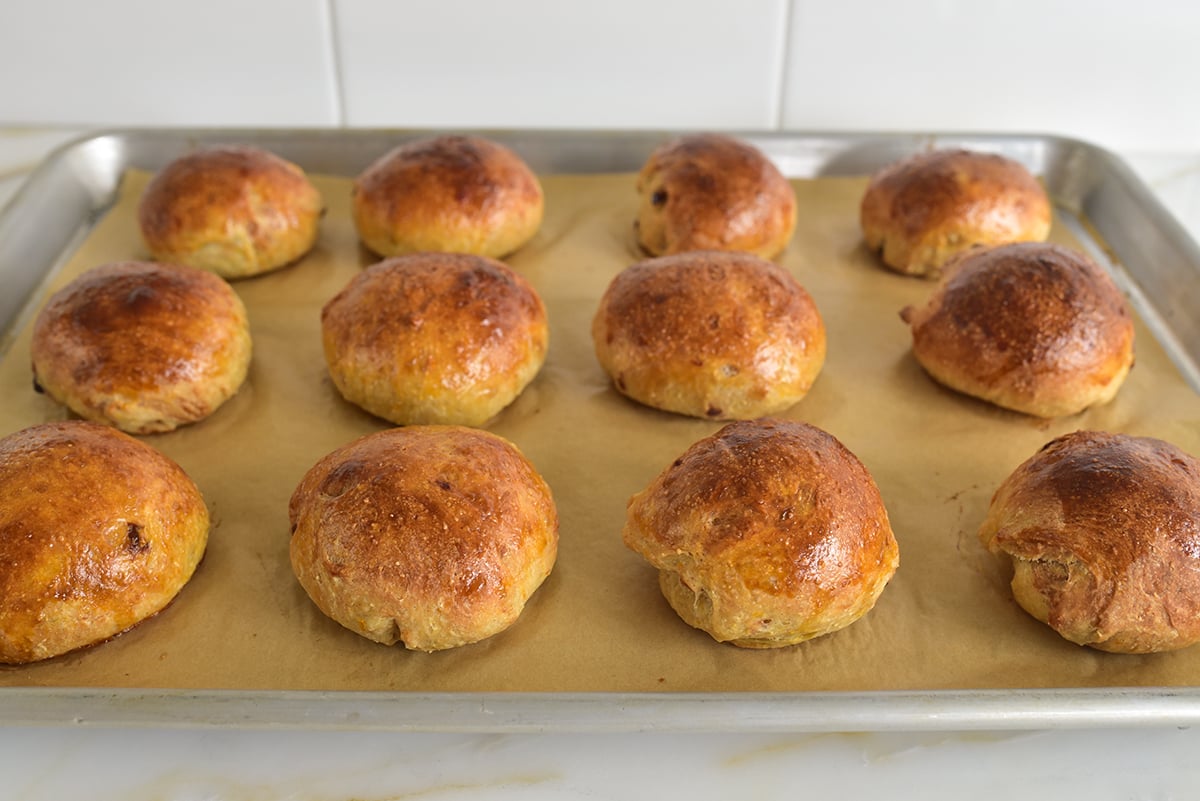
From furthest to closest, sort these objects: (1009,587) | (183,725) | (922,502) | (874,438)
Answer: (874,438) < (922,502) < (1009,587) < (183,725)

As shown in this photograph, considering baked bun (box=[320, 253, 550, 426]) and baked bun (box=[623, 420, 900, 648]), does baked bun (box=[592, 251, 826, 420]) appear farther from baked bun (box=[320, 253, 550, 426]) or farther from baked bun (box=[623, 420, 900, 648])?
baked bun (box=[623, 420, 900, 648])

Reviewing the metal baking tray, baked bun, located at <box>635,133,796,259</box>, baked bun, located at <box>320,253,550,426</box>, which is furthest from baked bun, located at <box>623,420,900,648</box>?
baked bun, located at <box>635,133,796,259</box>

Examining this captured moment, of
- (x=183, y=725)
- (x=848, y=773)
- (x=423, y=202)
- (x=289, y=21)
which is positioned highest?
(x=289, y=21)

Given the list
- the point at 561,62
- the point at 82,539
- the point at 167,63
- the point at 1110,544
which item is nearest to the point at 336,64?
the point at 167,63

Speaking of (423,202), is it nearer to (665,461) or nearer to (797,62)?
(665,461)

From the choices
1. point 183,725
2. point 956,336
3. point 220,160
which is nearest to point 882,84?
point 956,336

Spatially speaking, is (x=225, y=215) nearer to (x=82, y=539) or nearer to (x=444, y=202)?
(x=444, y=202)

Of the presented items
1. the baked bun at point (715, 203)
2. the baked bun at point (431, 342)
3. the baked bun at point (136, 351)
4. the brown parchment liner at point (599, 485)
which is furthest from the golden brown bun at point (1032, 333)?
the baked bun at point (136, 351)
